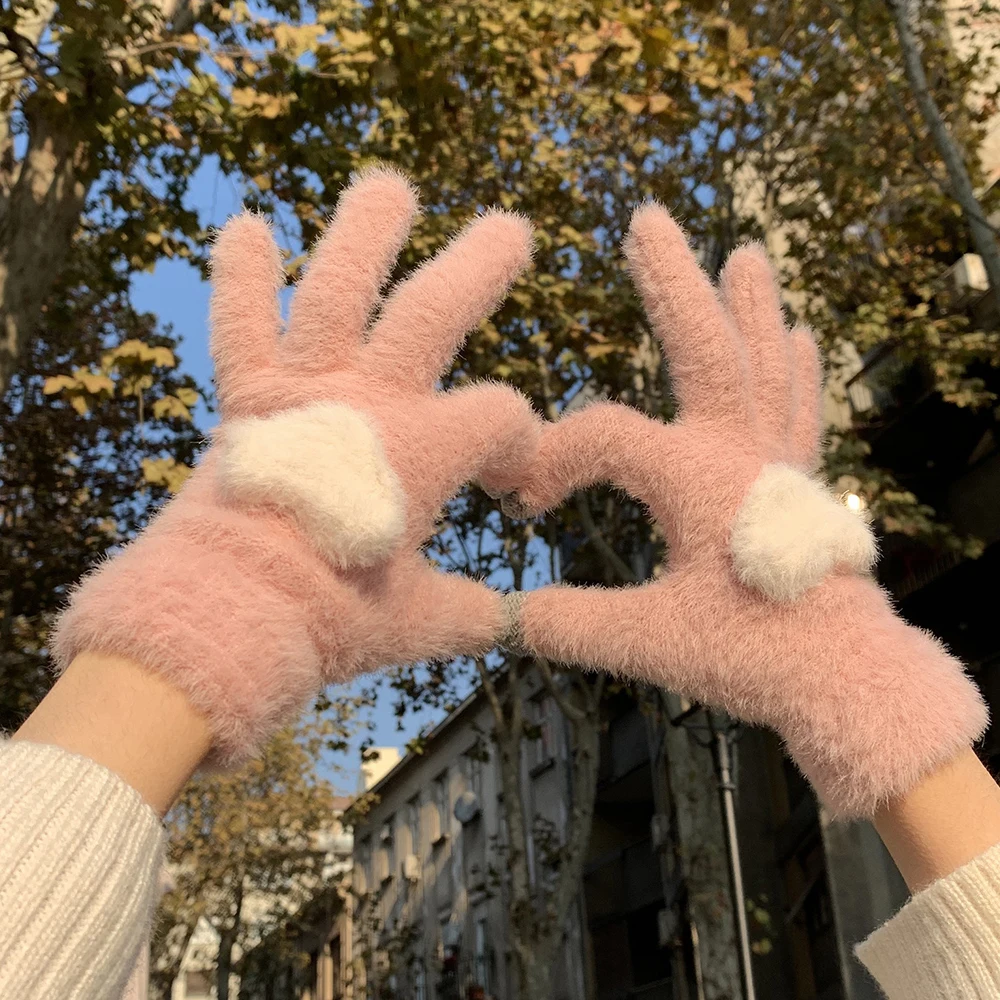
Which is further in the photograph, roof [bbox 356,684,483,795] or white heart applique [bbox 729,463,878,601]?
roof [bbox 356,684,483,795]

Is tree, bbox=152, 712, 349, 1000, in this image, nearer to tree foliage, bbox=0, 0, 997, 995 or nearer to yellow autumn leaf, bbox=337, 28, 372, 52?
tree foliage, bbox=0, 0, 997, 995

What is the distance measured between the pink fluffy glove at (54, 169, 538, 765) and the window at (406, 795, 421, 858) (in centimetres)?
2790

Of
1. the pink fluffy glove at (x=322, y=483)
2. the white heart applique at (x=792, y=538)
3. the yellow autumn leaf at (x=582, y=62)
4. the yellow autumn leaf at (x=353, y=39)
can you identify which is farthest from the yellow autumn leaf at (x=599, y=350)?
the white heart applique at (x=792, y=538)

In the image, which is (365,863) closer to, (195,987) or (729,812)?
(195,987)

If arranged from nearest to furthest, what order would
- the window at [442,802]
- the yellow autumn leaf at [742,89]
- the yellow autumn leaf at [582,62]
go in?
the yellow autumn leaf at [582,62]
the yellow autumn leaf at [742,89]
the window at [442,802]

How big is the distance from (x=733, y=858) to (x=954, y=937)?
6735 millimetres

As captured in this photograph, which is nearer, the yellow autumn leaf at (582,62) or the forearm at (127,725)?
the forearm at (127,725)

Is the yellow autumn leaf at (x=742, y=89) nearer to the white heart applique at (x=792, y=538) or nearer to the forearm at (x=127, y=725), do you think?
the white heart applique at (x=792, y=538)

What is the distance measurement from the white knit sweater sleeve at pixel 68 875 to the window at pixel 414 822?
2813cm

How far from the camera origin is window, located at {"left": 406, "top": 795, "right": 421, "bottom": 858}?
2807cm

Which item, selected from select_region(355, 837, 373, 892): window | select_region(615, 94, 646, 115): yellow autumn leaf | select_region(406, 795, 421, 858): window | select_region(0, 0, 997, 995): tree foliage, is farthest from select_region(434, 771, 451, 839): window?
select_region(615, 94, 646, 115): yellow autumn leaf

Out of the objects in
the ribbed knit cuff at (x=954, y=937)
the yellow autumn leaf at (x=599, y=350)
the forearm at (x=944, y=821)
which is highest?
the yellow autumn leaf at (x=599, y=350)

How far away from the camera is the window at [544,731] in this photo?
19656 mm

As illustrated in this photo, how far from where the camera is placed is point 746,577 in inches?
51.9
